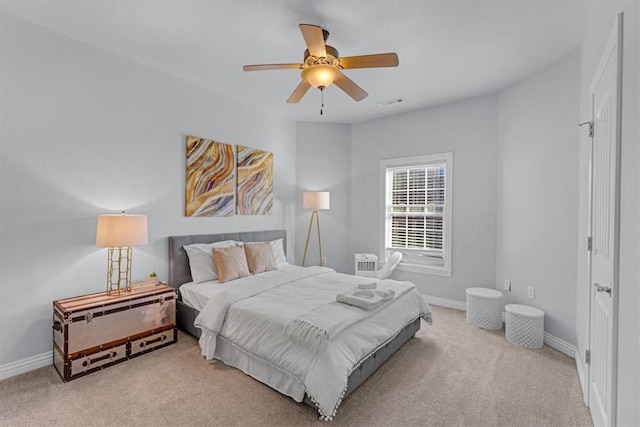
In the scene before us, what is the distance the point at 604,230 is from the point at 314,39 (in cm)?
222

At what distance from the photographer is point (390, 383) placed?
245 centimetres

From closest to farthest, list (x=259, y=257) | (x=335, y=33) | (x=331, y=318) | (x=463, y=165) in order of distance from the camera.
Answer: (x=331, y=318), (x=335, y=33), (x=259, y=257), (x=463, y=165)

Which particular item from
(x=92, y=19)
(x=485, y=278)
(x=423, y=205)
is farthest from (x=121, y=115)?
(x=485, y=278)

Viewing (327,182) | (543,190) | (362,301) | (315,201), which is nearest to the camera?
(362,301)

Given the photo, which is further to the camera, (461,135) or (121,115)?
(461,135)


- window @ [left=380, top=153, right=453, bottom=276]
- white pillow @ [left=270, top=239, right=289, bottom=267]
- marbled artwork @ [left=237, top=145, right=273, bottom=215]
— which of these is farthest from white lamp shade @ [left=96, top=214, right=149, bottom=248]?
window @ [left=380, top=153, right=453, bottom=276]

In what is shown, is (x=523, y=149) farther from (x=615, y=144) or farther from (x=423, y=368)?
(x=423, y=368)

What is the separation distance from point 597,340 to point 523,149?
2296 millimetres

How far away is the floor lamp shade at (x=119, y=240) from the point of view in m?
2.70

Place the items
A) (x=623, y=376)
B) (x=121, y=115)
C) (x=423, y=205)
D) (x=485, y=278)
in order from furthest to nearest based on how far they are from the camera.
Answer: (x=423, y=205) < (x=485, y=278) < (x=121, y=115) < (x=623, y=376)

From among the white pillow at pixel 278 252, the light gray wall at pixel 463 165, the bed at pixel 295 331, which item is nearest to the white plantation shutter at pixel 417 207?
the light gray wall at pixel 463 165

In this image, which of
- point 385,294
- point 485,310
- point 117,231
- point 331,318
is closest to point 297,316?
point 331,318

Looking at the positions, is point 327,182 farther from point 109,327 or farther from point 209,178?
point 109,327

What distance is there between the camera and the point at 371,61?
2318 mm
